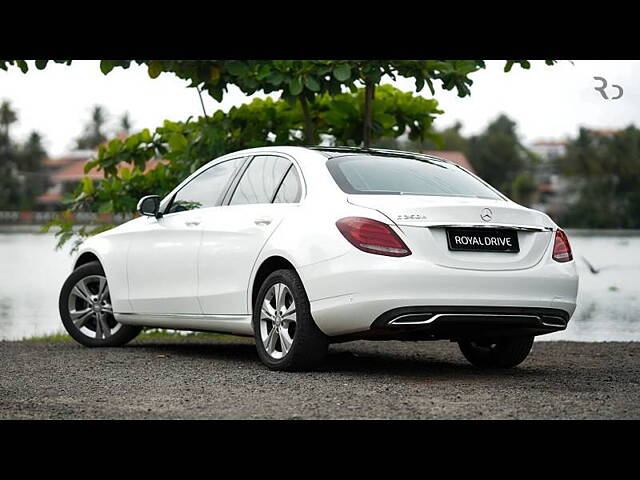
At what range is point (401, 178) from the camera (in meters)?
8.19

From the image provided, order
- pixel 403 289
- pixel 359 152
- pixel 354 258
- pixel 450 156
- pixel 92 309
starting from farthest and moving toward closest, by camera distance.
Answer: pixel 450 156 < pixel 92 309 < pixel 359 152 < pixel 354 258 < pixel 403 289

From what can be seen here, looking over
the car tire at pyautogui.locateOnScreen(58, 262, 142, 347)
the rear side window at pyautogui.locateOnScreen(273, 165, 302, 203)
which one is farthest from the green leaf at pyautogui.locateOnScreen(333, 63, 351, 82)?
the rear side window at pyautogui.locateOnScreen(273, 165, 302, 203)

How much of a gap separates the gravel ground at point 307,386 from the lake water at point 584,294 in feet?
10.9

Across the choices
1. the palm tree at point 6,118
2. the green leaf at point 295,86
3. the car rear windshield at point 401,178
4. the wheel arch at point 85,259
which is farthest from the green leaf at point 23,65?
the palm tree at point 6,118

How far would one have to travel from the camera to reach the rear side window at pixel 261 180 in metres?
8.51

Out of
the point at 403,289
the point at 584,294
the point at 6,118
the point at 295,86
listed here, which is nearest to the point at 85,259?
the point at 295,86

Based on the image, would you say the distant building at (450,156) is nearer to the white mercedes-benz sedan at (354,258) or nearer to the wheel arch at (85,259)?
the white mercedes-benz sedan at (354,258)

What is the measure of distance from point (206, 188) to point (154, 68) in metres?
2.26

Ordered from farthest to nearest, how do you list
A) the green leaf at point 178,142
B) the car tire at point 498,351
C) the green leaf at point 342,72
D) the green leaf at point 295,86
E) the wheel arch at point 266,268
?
1. the green leaf at point 178,142
2. the green leaf at point 295,86
3. the green leaf at point 342,72
4. the car tire at point 498,351
5. the wheel arch at point 266,268

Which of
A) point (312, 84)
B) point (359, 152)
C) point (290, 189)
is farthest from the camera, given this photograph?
point (312, 84)

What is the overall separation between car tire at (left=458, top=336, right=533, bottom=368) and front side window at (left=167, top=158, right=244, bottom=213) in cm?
224

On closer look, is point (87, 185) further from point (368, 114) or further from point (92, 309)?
point (92, 309)

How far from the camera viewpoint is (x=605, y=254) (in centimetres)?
1587
